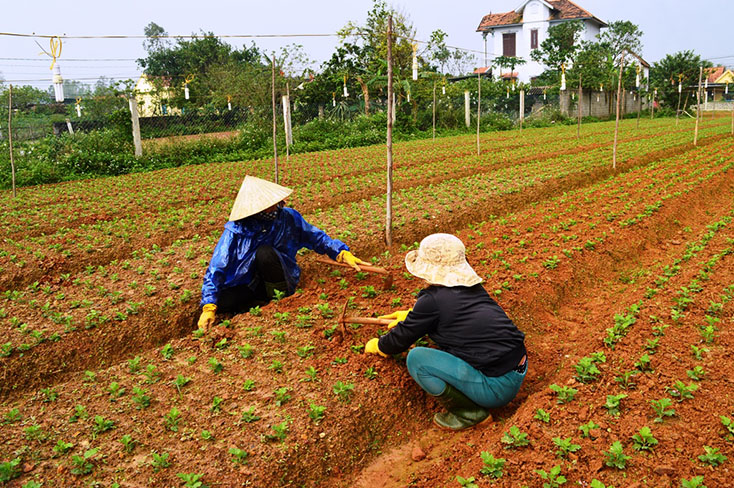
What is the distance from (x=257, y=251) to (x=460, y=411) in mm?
2496

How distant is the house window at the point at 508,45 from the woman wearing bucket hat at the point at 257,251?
1671 inches

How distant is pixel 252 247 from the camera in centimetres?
512

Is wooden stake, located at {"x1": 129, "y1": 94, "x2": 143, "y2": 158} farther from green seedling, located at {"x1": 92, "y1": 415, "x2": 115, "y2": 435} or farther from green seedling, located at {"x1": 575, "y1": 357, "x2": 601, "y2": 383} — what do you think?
green seedling, located at {"x1": 575, "y1": 357, "x2": 601, "y2": 383}

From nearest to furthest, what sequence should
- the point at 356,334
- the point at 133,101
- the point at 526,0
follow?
the point at 356,334 → the point at 133,101 → the point at 526,0

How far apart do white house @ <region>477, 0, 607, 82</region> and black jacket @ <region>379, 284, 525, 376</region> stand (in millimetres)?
42091

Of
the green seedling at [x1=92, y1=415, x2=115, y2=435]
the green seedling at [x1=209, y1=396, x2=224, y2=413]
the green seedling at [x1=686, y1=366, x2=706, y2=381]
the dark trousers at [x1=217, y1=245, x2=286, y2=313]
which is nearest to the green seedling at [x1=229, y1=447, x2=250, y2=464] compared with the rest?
the green seedling at [x1=209, y1=396, x2=224, y2=413]

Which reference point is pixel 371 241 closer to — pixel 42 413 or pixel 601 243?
pixel 601 243

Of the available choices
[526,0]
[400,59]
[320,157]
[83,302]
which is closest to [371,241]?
[83,302]

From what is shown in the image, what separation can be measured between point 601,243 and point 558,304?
1619 mm

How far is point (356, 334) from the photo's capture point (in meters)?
4.30

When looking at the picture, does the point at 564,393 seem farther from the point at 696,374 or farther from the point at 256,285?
the point at 256,285

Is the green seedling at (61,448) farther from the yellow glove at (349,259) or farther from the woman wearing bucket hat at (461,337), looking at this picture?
the yellow glove at (349,259)

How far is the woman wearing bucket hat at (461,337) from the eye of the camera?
3303 mm

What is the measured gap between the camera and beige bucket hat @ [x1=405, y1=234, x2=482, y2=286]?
334cm
